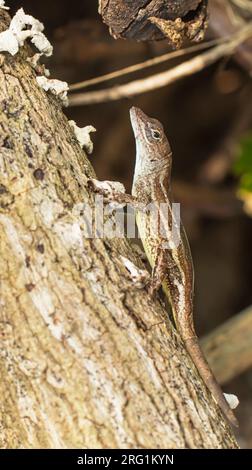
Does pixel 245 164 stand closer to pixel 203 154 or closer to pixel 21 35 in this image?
pixel 203 154

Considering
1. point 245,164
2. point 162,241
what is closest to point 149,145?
point 162,241

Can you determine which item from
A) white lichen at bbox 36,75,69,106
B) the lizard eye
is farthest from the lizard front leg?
the lizard eye

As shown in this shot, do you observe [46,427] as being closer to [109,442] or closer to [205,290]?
[109,442]

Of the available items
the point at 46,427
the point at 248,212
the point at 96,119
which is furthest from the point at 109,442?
the point at 248,212

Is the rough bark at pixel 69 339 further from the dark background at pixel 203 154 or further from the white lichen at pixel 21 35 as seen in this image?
the dark background at pixel 203 154

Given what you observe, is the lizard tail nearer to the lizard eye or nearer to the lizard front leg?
the lizard front leg

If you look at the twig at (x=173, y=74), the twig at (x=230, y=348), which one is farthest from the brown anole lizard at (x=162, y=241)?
the twig at (x=230, y=348)
